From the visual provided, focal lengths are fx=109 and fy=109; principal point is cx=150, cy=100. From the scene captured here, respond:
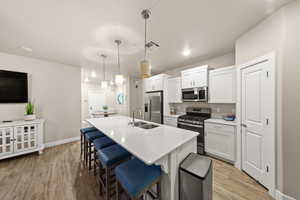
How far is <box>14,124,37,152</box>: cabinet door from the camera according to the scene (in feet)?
8.44

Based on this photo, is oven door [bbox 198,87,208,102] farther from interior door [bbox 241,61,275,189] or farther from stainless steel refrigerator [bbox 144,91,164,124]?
stainless steel refrigerator [bbox 144,91,164,124]

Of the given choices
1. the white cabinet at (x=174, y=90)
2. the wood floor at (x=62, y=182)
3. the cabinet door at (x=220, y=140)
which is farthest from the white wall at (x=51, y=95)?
the cabinet door at (x=220, y=140)

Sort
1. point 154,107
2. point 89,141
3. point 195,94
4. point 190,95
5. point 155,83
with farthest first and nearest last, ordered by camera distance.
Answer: point 155,83, point 154,107, point 190,95, point 195,94, point 89,141

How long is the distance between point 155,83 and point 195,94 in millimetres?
1630

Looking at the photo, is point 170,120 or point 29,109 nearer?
point 29,109

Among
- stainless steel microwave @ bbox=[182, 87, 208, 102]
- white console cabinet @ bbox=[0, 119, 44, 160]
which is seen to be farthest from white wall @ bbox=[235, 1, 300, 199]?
white console cabinet @ bbox=[0, 119, 44, 160]

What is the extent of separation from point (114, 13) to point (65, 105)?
11.4 feet

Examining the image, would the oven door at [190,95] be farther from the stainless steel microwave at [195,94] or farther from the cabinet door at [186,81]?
the cabinet door at [186,81]

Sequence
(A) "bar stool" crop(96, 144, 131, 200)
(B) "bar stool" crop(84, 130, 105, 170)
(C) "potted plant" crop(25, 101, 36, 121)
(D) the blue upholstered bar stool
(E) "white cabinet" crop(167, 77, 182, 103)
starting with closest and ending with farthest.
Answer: (D) the blue upholstered bar stool
(A) "bar stool" crop(96, 144, 131, 200)
(B) "bar stool" crop(84, 130, 105, 170)
(C) "potted plant" crop(25, 101, 36, 121)
(E) "white cabinet" crop(167, 77, 182, 103)

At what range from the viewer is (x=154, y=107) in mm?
4160

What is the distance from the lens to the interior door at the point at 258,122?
165cm

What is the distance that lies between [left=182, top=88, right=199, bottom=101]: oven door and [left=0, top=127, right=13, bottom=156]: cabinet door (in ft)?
14.7

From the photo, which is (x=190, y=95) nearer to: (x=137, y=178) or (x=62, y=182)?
(x=137, y=178)

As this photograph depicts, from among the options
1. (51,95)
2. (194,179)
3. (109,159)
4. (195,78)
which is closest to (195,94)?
(195,78)
